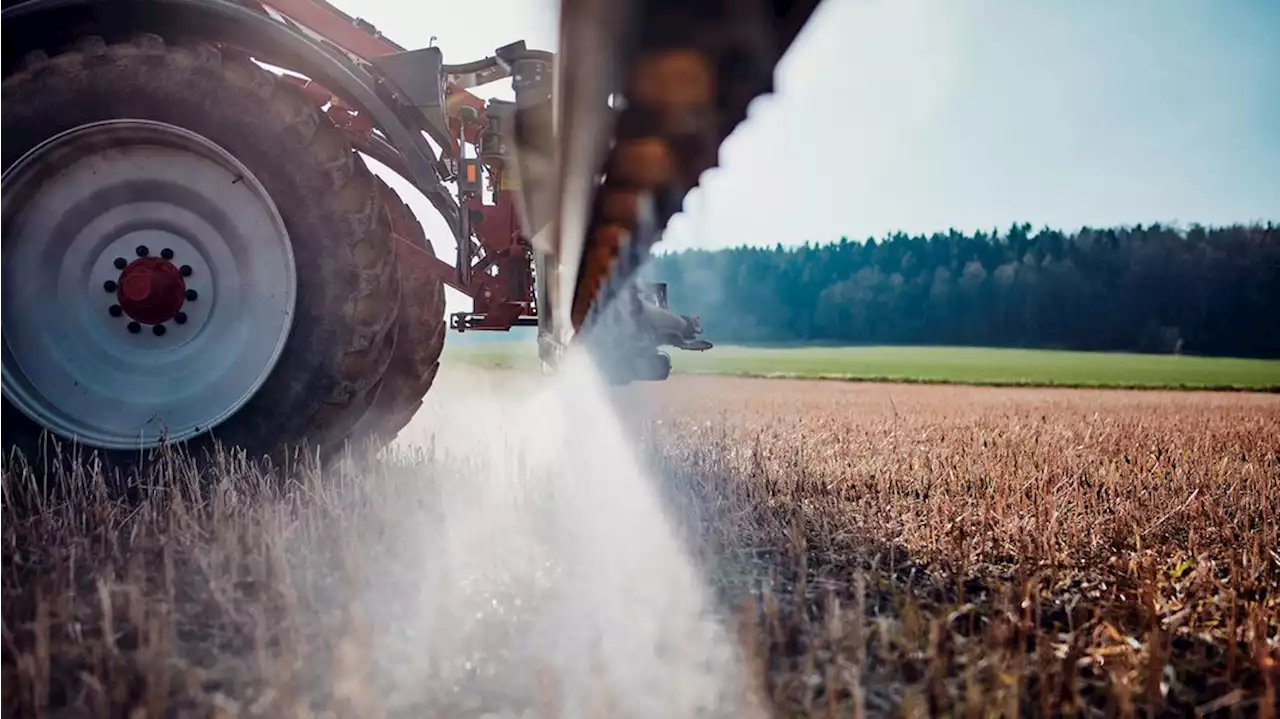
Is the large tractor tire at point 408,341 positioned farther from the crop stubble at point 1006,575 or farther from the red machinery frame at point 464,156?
the crop stubble at point 1006,575

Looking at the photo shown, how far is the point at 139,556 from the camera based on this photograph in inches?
81.5

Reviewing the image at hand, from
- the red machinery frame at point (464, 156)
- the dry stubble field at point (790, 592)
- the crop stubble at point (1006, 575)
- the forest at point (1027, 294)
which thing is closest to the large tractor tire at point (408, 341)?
the red machinery frame at point (464, 156)

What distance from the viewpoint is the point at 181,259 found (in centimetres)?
292

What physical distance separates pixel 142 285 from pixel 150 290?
0.03 metres

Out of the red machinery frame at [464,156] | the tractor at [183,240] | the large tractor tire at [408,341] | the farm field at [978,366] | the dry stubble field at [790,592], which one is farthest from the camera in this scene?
the farm field at [978,366]

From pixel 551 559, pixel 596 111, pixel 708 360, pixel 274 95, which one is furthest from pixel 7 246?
pixel 708 360

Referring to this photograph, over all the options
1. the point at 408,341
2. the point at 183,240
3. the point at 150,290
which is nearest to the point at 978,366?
the point at 408,341

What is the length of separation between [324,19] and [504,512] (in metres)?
2.68

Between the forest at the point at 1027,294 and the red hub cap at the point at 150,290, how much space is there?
136ft

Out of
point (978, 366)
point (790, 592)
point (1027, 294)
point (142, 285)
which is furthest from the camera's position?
point (1027, 294)

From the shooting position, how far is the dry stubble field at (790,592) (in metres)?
1.46

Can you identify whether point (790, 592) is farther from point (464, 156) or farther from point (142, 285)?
point (464, 156)

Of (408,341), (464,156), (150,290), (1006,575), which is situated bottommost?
(1006,575)

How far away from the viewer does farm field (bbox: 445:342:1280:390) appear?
86.3 ft
